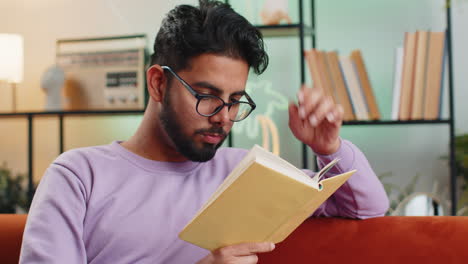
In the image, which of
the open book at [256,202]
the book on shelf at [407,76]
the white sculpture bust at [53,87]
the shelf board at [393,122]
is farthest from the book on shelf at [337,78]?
the white sculpture bust at [53,87]

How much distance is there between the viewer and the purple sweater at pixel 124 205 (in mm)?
943

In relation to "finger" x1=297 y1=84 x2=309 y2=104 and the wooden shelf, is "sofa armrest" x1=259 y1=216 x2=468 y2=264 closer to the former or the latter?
"finger" x1=297 y1=84 x2=309 y2=104

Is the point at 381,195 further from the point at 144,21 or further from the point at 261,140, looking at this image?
the point at 144,21

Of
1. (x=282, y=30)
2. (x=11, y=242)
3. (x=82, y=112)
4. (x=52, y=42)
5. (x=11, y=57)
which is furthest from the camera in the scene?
(x=52, y=42)

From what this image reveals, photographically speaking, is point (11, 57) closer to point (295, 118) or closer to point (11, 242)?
point (11, 242)

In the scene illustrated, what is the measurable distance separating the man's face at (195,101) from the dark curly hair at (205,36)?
2 cm

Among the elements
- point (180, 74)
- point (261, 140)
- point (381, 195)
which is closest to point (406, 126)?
point (261, 140)

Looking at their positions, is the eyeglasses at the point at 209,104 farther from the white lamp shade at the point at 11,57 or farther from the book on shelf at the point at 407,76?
the white lamp shade at the point at 11,57

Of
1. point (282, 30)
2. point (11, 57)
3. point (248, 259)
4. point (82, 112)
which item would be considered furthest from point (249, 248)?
point (11, 57)

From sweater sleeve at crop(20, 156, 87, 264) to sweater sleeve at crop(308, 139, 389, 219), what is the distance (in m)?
0.49

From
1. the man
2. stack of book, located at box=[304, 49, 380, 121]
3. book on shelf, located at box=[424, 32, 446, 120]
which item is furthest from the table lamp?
book on shelf, located at box=[424, 32, 446, 120]

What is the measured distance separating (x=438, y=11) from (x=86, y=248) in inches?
74.8

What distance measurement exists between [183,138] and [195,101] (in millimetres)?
82

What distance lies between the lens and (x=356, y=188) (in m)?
1.06
